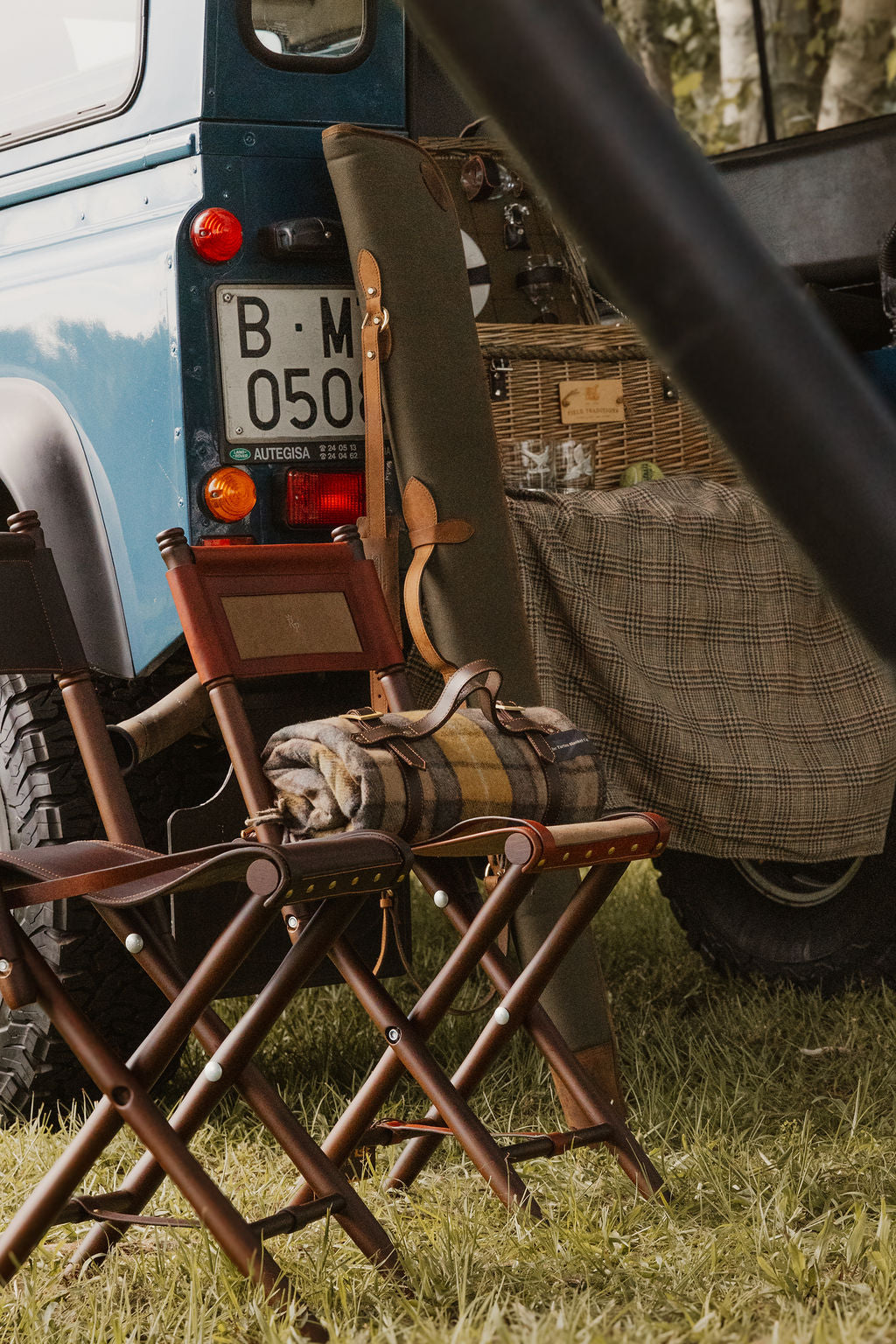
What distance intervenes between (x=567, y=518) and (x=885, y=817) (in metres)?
0.89

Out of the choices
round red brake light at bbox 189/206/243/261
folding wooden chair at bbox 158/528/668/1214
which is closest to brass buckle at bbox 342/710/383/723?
folding wooden chair at bbox 158/528/668/1214

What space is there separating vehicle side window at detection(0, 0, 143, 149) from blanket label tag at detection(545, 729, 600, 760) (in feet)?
4.30

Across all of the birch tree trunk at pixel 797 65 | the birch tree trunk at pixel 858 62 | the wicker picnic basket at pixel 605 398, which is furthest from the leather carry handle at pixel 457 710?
the birch tree trunk at pixel 858 62

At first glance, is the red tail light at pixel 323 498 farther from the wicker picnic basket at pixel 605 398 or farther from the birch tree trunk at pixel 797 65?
the birch tree trunk at pixel 797 65

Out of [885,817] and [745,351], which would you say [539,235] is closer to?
[885,817]

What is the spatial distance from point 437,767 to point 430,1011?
13.1 inches

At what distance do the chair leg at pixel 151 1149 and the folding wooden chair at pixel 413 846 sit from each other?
11.1 inches

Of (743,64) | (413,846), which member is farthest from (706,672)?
(743,64)

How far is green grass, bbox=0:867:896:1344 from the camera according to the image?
1752mm

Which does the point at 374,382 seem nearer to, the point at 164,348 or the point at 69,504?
the point at 164,348

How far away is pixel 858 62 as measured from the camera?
9867 millimetres

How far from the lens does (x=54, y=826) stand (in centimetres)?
255

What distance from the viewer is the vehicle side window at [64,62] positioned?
2.64 meters

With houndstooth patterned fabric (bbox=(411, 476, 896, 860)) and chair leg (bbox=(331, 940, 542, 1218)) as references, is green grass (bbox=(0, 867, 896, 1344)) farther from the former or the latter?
houndstooth patterned fabric (bbox=(411, 476, 896, 860))
